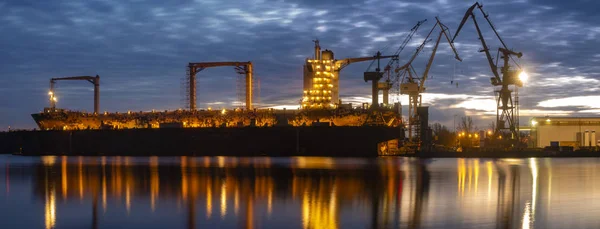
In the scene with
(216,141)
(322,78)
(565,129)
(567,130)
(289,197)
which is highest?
(322,78)

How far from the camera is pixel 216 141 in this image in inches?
3629

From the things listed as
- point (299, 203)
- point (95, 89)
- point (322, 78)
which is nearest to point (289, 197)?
point (299, 203)

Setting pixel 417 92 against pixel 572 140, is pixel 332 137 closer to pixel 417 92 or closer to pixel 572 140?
pixel 417 92

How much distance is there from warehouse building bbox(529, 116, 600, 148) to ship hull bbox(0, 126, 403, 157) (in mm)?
41859

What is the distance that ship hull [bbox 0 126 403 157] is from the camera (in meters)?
84.1

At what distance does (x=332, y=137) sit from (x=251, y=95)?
865 inches

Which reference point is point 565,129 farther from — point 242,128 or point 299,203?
point 299,203

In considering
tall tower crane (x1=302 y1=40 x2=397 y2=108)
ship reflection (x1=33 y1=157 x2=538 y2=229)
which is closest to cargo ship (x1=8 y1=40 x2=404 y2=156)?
tall tower crane (x1=302 y1=40 x2=397 y2=108)

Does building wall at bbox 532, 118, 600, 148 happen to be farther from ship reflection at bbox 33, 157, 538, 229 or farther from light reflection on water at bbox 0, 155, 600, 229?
light reflection on water at bbox 0, 155, 600, 229

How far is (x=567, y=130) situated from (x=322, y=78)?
47.8 metres

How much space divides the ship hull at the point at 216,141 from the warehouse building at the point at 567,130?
41859mm

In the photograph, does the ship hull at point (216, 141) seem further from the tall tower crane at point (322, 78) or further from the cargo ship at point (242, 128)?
the tall tower crane at point (322, 78)

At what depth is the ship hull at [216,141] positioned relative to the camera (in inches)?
3310

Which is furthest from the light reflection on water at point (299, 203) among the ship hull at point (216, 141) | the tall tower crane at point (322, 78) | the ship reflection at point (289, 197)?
the tall tower crane at point (322, 78)
